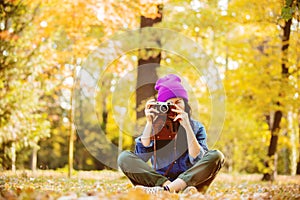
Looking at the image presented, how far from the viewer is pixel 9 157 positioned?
33.9 ft

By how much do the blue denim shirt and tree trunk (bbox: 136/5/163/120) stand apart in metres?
3.92

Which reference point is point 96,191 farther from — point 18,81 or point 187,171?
point 18,81

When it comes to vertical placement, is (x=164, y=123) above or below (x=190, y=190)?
above

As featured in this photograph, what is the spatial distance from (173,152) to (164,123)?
1.01ft

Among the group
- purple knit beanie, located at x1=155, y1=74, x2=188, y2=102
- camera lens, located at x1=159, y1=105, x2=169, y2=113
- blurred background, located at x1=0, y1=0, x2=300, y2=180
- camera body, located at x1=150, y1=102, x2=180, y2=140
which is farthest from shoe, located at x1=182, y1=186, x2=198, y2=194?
blurred background, located at x1=0, y1=0, x2=300, y2=180

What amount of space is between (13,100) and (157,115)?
5.84m

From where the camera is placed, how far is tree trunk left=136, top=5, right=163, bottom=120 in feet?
27.4

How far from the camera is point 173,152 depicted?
4.36 meters

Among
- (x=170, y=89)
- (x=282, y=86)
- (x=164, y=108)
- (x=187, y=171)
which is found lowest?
(x=187, y=171)

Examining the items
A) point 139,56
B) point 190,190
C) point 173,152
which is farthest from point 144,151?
point 139,56

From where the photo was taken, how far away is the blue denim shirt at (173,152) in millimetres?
4301

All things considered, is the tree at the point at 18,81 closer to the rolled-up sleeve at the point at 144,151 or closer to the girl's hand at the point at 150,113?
the rolled-up sleeve at the point at 144,151

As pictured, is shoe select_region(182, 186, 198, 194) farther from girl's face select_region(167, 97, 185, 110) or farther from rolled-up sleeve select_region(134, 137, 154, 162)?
girl's face select_region(167, 97, 185, 110)

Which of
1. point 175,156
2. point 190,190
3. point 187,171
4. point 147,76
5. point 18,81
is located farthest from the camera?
point 18,81
